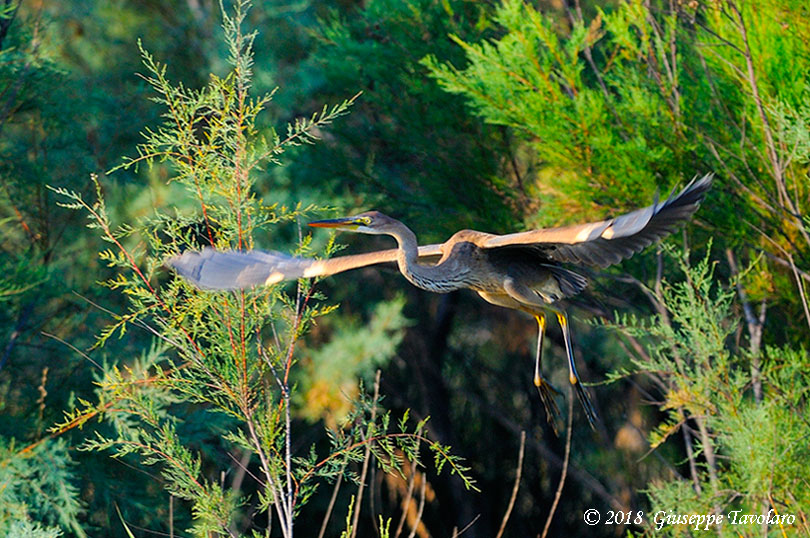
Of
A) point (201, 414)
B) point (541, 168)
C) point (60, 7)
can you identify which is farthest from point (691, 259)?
point (60, 7)

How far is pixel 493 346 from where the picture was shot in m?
11.7

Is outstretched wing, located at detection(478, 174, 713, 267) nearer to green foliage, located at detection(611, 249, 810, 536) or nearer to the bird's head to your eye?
the bird's head

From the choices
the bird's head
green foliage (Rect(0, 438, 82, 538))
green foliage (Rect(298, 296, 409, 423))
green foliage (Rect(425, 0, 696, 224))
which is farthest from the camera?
green foliage (Rect(298, 296, 409, 423))

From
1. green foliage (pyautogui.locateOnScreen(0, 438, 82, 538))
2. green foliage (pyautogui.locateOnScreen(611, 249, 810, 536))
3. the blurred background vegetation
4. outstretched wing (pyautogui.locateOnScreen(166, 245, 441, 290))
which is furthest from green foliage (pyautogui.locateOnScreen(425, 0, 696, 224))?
green foliage (pyautogui.locateOnScreen(0, 438, 82, 538))

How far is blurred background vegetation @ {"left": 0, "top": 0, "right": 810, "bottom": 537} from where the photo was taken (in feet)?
19.1

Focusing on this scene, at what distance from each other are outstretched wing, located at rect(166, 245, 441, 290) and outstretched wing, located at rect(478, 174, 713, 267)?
76cm

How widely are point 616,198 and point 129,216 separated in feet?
13.1

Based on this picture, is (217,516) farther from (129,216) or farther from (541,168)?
(129,216)

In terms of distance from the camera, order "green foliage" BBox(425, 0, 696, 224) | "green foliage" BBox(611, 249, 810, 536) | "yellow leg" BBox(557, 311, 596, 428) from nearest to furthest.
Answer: "yellow leg" BBox(557, 311, 596, 428), "green foliage" BBox(611, 249, 810, 536), "green foliage" BBox(425, 0, 696, 224)

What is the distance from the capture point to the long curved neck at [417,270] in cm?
431

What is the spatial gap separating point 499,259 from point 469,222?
9.66 ft

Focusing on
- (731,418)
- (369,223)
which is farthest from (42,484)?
(731,418)

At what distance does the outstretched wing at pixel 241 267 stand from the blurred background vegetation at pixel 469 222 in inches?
22.4

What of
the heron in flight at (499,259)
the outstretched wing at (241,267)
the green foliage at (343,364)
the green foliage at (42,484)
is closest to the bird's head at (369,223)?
the heron in flight at (499,259)
